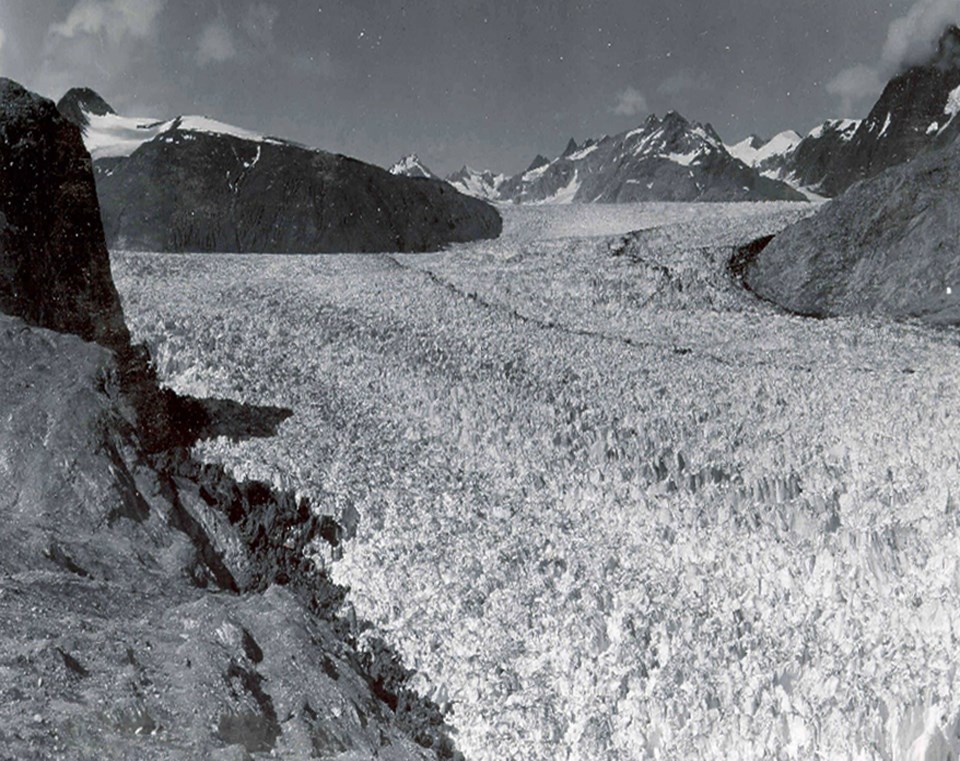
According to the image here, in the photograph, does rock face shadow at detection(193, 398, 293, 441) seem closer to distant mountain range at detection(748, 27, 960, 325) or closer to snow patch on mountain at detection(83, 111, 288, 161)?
distant mountain range at detection(748, 27, 960, 325)

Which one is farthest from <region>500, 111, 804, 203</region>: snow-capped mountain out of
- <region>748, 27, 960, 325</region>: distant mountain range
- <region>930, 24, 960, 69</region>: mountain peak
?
<region>748, 27, 960, 325</region>: distant mountain range

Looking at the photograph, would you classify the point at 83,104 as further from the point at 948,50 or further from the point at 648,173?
the point at 948,50

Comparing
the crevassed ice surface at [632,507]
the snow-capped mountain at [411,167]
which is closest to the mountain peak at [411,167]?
the snow-capped mountain at [411,167]

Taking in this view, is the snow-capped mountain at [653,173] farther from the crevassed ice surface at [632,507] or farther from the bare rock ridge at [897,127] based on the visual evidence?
the crevassed ice surface at [632,507]

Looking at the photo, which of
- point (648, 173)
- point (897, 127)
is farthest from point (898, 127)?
point (648, 173)

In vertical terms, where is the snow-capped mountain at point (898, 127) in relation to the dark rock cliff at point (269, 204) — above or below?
above
